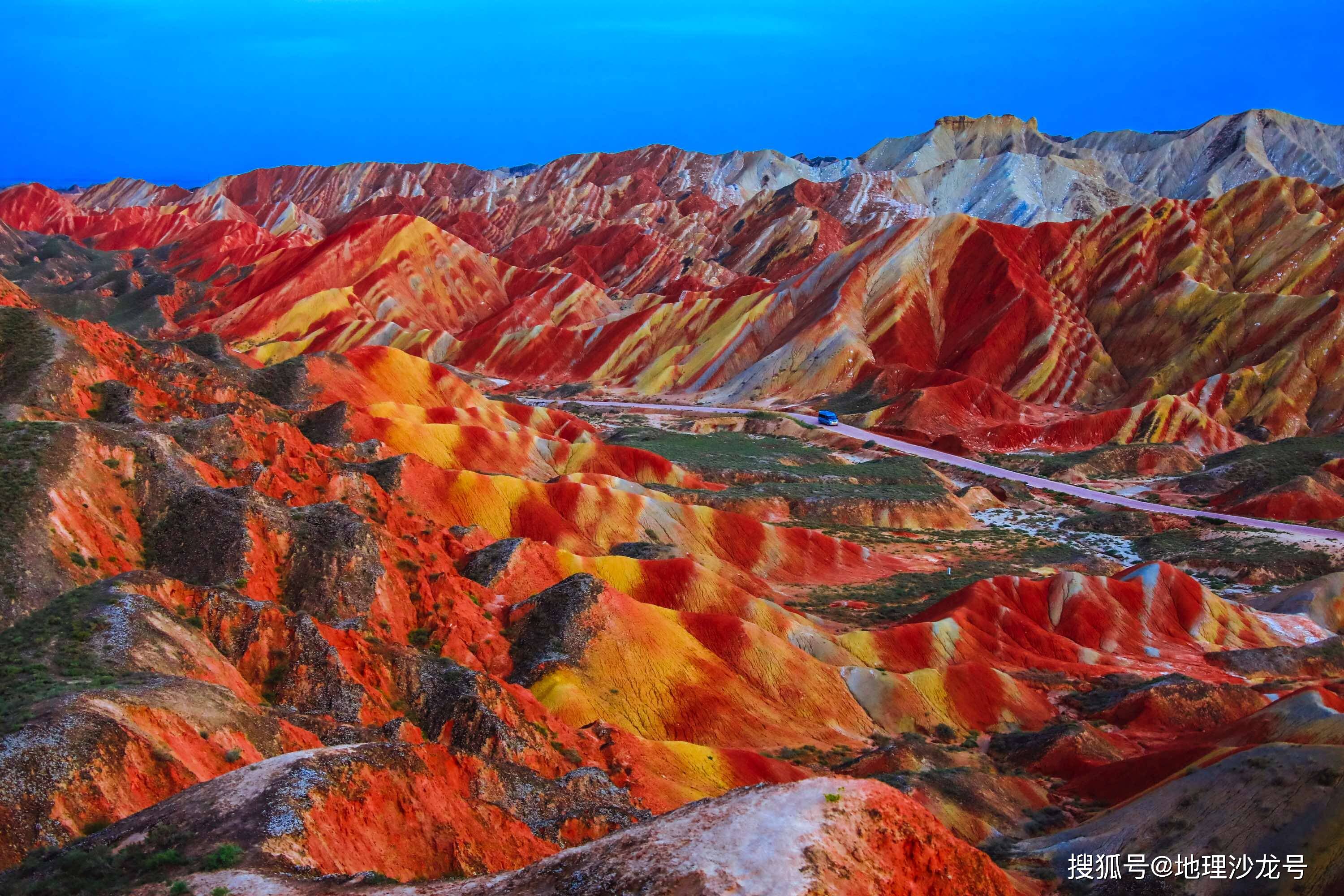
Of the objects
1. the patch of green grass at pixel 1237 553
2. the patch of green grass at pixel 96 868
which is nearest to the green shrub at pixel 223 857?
the patch of green grass at pixel 96 868

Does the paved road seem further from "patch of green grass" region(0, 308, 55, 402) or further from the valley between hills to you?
"patch of green grass" region(0, 308, 55, 402)

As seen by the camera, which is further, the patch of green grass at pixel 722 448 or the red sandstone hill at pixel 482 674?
the patch of green grass at pixel 722 448

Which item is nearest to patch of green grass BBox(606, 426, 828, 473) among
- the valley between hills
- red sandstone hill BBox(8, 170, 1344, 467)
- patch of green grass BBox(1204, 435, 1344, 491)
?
the valley between hills

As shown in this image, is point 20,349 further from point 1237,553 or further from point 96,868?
point 1237,553

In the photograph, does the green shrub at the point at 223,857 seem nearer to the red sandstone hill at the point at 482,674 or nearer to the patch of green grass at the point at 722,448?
the red sandstone hill at the point at 482,674

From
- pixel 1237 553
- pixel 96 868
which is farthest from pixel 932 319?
pixel 96 868

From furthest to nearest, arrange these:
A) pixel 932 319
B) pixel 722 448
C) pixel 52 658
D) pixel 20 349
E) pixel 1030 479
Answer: pixel 932 319, pixel 722 448, pixel 1030 479, pixel 20 349, pixel 52 658

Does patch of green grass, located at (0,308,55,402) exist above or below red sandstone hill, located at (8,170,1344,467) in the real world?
below

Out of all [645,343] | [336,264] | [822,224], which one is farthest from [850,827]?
[822,224]

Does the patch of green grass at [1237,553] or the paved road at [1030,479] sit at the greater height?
the paved road at [1030,479]
